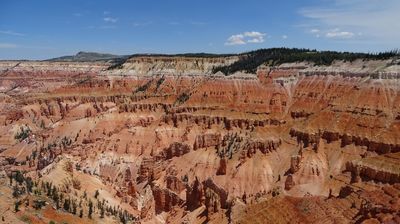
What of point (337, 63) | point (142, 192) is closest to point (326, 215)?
point (142, 192)

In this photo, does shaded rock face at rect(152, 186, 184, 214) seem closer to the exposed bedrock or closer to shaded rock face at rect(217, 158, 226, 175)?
shaded rock face at rect(217, 158, 226, 175)

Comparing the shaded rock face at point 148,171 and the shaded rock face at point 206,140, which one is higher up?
the shaded rock face at point 206,140

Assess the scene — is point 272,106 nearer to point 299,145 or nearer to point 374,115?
point 299,145

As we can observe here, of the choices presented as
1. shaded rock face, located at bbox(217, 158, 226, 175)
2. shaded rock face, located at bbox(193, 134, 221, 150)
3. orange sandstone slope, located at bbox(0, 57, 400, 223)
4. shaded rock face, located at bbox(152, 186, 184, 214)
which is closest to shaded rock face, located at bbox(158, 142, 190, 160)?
orange sandstone slope, located at bbox(0, 57, 400, 223)

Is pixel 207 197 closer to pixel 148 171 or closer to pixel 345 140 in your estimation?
pixel 345 140

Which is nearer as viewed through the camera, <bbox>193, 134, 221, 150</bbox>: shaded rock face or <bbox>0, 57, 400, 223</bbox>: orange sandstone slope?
<bbox>0, 57, 400, 223</bbox>: orange sandstone slope

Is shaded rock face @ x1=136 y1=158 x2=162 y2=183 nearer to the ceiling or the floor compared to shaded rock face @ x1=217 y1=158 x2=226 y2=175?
nearer to the floor

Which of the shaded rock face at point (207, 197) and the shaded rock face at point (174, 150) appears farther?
the shaded rock face at point (174, 150)

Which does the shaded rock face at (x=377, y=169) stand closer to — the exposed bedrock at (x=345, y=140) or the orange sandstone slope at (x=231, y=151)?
the orange sandstone slope at (x=231, y=151)

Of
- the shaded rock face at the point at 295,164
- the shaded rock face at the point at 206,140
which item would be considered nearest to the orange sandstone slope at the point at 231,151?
the shaded rock face at the point at 295,164

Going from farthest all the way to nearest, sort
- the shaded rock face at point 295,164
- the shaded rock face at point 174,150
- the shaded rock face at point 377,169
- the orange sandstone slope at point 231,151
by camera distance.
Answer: the shaded rock face at point 174,150, the shaded rock face at point 295,164, the shaded rock face at point 377,169, the orange sandstone slope at point 231,151
